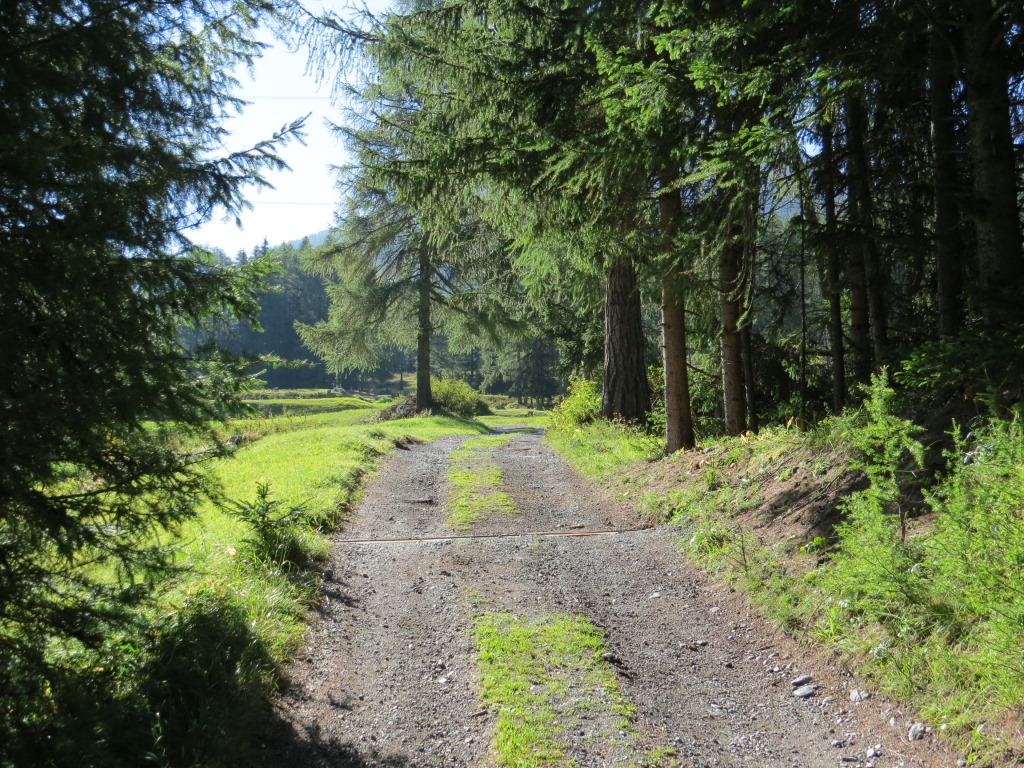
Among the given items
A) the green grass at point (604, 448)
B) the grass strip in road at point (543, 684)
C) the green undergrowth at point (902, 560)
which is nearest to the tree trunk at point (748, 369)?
the green grass at point (604, 448)

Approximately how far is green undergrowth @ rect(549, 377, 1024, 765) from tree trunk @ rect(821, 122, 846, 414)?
1.97m

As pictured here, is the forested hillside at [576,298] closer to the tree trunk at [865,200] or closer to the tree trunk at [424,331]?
the tree trunk at [865,200]

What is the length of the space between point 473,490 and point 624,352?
223 inches

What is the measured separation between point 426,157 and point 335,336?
2023 centimetres

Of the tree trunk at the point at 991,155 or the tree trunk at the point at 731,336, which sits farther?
the tree trunk at the point at 731,336

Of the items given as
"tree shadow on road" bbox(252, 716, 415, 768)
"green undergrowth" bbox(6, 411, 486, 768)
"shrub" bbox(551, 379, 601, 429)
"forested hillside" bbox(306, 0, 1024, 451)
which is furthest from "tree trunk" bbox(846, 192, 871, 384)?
"tree shadow on road" bbox(252, 716, 415, 768)

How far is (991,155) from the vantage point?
6.05 metres

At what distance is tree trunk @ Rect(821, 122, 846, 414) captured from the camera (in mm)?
7637

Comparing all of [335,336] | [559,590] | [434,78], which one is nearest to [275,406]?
[335,336]

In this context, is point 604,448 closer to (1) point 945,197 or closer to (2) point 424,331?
(1) point 945,197

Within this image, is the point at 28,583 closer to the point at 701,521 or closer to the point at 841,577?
the point at 841,577

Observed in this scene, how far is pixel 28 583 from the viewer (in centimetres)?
339

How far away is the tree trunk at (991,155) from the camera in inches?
234

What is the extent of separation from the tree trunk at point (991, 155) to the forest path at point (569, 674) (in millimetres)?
3551
